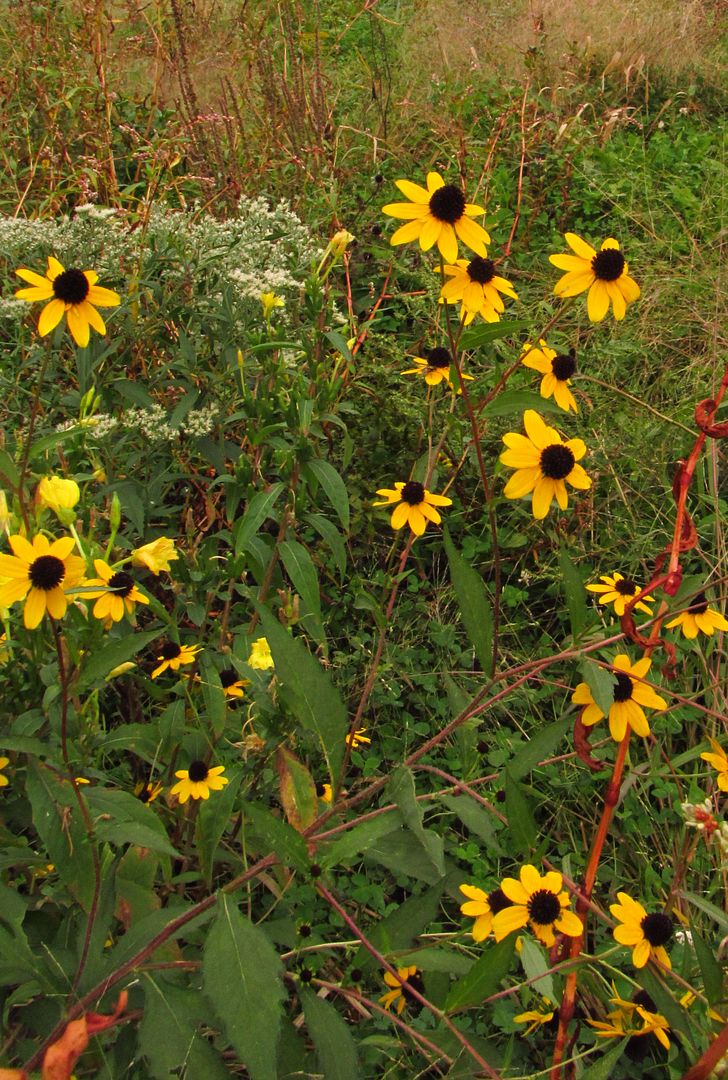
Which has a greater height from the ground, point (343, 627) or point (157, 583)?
point (157, 583)

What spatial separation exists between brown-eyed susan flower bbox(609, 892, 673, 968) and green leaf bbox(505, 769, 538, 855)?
134 millimetres

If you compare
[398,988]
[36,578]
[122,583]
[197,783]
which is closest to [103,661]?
[36,578]

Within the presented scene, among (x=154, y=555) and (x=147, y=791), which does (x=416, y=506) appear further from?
(x=147, y=791)

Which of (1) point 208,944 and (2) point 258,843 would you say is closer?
(1) point 208,944

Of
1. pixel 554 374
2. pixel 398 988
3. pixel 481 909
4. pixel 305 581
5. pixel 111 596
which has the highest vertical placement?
pixel 554 374

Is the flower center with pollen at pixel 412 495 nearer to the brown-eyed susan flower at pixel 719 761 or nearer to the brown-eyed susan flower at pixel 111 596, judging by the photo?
the brown-eyed susan flower at pixel 111 596

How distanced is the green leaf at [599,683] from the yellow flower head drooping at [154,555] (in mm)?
526

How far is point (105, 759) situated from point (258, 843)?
27.1 inches

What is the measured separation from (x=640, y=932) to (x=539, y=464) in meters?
0.50

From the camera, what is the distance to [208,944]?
31.4 inches

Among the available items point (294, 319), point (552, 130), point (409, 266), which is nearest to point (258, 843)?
point (294, 319)

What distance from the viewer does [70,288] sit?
1080 millimetres

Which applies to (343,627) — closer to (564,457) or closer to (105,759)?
(105,759)

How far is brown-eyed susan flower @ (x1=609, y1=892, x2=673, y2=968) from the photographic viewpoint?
0.98 metres
